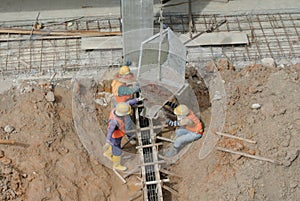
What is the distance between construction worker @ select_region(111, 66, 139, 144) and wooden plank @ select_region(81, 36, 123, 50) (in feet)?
5.54

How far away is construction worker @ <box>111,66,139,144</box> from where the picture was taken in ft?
32.5

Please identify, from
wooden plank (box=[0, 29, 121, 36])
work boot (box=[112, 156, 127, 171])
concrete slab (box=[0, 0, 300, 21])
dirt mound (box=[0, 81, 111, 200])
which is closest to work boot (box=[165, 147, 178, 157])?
work boot (box=[112, 156, 127, 171])

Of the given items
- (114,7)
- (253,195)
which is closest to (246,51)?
(114,7)

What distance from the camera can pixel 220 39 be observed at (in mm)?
12453

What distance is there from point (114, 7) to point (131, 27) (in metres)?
2.57

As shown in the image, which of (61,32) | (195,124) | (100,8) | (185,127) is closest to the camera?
(195,124)

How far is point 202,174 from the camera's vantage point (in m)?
9.27

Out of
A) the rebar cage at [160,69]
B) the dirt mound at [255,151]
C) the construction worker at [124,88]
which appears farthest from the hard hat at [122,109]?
the dirt mound at [255,151]

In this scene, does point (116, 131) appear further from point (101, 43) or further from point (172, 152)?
point (101, 43)

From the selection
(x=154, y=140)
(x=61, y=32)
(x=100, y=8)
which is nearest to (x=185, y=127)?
(x=154, y=140)

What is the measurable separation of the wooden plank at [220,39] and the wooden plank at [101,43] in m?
2.03

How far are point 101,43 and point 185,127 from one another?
4.10 meters

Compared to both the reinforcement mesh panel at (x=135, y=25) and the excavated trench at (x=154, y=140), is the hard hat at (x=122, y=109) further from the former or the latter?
the reinforcement mesh panel at (x=135, y=25)

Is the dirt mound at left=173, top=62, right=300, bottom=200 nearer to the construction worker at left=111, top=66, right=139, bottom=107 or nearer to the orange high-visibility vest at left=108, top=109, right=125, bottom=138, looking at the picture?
the orange high-visibility vest at left=108, top=109, right=125, bottom=138
